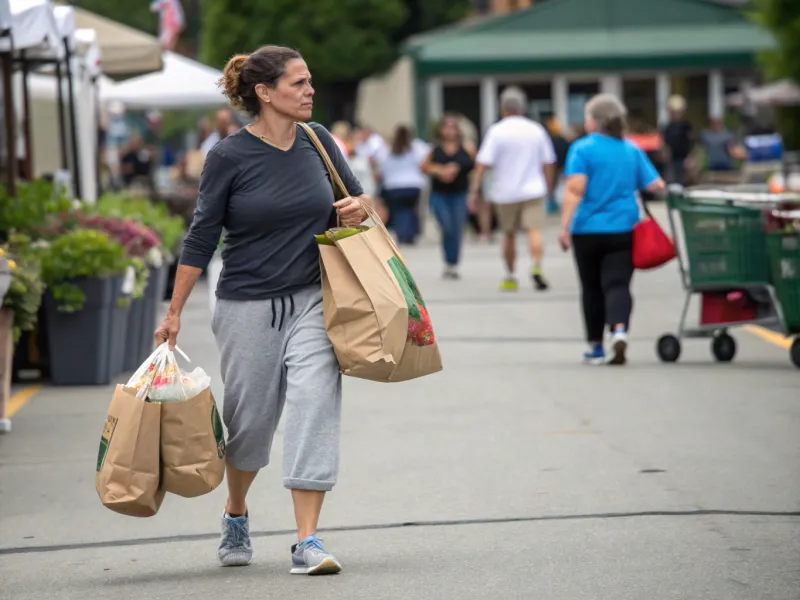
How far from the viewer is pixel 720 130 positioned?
31.2 m

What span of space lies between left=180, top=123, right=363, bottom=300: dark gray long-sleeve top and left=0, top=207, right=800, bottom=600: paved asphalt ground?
1025mm

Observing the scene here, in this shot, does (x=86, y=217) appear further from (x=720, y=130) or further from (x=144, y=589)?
(x=720, y=130)

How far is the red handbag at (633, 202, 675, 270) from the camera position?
36.2 feet

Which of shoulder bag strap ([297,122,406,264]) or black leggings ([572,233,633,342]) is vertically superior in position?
shoulder bag strap ([297,122,406,264])

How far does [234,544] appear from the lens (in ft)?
19.8

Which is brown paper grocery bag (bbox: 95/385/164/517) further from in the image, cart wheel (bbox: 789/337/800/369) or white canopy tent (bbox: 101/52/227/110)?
white canopy tent (bbox: 101/52/227/110)

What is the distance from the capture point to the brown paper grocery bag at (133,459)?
5.73 meters

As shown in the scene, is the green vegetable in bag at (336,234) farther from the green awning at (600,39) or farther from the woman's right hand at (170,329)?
the green awning at (600,39)

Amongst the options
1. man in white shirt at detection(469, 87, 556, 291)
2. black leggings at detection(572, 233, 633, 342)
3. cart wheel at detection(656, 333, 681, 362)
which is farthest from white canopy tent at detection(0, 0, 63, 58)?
man in white shirt at detection(469, 87, 556, 291)

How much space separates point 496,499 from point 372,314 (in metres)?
1.72

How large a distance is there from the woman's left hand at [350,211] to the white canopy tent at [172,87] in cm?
1677

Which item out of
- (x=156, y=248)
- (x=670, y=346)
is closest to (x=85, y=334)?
(x=156, y=248)

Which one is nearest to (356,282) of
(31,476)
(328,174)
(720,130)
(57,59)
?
(328,174)

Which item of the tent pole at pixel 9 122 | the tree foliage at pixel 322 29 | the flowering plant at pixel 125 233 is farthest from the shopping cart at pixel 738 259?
the tree foliage at pixel 322 29
